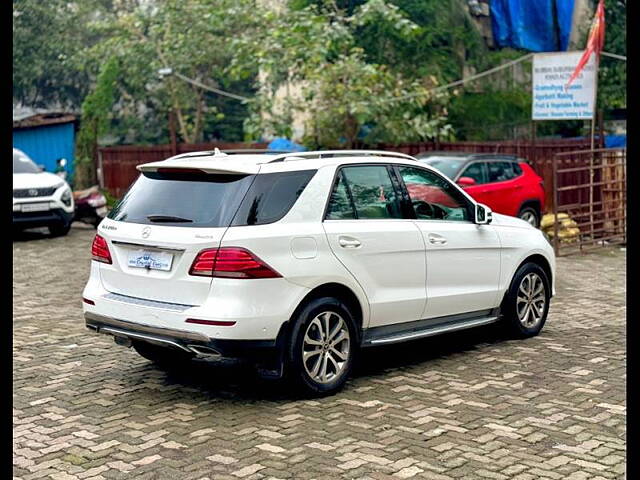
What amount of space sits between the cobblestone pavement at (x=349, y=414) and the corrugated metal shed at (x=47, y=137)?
756 inches

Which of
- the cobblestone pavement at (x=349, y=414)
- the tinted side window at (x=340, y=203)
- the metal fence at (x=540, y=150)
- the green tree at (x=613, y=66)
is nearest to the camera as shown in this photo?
the cobblestone pavement at (x=349, y=414)

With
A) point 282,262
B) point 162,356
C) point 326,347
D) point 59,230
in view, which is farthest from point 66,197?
point 282,262

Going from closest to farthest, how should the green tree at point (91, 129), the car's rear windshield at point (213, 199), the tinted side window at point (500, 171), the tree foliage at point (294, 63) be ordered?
the car's rear windshield at point (213, 199) < the tinted side window at point (500, 171) < the tree foliage at point (294, 63) < the green tree at point (91, 129)

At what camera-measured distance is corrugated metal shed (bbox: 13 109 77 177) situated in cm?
2725

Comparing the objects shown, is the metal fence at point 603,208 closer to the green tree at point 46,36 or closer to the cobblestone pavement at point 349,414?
the cobblestone pavement at point 349,414

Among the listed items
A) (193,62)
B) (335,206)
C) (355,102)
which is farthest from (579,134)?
(335,206)

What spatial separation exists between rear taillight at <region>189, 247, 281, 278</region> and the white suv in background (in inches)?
484

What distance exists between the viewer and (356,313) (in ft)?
23.0

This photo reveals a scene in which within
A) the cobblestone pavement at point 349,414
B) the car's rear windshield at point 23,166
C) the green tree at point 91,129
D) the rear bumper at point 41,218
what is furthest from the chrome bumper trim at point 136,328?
the green tree at point 91,129

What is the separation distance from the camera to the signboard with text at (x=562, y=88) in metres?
18.2

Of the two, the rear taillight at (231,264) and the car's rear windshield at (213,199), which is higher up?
the car's rear windshield at (213,199)

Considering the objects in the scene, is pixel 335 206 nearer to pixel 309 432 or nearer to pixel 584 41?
pixel 309 432

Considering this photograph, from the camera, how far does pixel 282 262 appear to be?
6387mm

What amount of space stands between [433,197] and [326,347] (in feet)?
6.17
